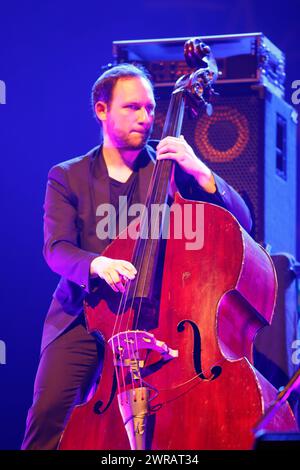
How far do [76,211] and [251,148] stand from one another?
83 centimetres

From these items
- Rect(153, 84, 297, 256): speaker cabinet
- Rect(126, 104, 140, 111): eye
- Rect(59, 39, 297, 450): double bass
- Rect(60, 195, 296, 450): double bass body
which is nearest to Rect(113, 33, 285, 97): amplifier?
Rect(153, 84, 297, 256): speaker cabinet

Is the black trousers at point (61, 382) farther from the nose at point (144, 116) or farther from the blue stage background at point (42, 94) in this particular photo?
the blue stage background at point (42, 94)

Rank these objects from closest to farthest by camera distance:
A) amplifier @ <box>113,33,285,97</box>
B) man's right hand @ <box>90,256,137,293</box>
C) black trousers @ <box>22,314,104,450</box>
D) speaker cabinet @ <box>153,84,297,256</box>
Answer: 1. man's right hand @ <box>90,256,137,293</box>
2. black trousers @ <box>22,314,104,450</box>
3. speaker cabinet @ <box>153,84,297,256</box>
4. amplifier @ <box>113,33,285,97</box>

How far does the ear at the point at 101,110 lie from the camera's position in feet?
9.59

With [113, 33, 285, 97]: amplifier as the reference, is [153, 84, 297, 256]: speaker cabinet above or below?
below

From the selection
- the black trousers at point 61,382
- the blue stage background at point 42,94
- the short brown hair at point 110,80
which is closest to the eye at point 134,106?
the short brown hair at point 110,80

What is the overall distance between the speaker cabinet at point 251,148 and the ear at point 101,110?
0.44 m

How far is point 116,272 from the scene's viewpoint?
2.38 meters

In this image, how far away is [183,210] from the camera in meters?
2.46

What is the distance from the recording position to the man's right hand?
7.78 ft

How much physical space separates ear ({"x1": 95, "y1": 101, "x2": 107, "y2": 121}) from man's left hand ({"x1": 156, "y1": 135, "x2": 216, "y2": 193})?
0.40 meters

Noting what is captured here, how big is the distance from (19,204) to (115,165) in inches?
51.8

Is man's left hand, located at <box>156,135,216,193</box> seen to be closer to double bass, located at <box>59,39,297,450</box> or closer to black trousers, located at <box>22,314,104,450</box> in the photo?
double bass, located at <box>59,39,297,450</box>

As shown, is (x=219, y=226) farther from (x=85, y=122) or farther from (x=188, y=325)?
(x=85, y=122)
